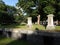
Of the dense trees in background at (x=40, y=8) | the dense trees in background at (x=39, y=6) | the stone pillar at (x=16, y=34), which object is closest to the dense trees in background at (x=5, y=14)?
the dense trees in background at (x=40, y=8)

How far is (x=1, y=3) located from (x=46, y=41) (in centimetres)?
5243

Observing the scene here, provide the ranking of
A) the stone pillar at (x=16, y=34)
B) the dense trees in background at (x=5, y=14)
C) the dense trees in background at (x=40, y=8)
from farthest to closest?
the dense trees in background at (x=5, y=14)
the dense trees in background at (x=40, y=8)
the stone pillar at (x=16, y=34)

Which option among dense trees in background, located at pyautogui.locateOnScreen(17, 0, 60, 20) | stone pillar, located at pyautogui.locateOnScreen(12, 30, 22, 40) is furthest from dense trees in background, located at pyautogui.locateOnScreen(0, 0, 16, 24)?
stone pillar, located at pyautogui.locateOnScreen(12, 30, 22, 40)

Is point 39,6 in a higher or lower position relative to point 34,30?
higher

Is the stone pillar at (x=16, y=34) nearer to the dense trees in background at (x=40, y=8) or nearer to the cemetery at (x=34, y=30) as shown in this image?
the cemetery at (x=34, y=30)

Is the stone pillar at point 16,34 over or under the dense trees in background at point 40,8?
under

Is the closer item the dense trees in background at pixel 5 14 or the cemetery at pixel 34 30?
the cemetery at pixel 34 30

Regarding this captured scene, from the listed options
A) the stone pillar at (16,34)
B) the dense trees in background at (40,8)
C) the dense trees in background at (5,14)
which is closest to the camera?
the stone pillar at (16,34)

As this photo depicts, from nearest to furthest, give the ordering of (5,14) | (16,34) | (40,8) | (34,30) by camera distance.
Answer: (34,30) < (16,34) < (40,8) < (5,14)

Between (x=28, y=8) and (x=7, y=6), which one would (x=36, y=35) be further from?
(x=7, y=6)

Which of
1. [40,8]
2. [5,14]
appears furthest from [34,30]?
[5,14]

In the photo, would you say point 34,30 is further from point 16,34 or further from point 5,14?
point 5,14

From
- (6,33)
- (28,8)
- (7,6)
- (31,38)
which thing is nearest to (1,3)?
(7,6)

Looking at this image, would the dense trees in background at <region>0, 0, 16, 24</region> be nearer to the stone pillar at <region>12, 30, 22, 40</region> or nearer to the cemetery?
the cemetery
